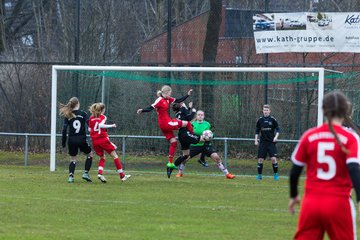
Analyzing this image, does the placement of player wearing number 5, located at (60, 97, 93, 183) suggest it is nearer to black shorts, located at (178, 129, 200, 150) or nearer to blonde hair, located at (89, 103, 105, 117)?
blonde hair, located at (89, 103, 105, 117)

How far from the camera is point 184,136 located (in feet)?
65.3

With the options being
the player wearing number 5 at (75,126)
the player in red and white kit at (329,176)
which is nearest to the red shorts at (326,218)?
the player in red and white kit at (329,176)

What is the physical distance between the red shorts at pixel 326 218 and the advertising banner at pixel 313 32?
16.9 metres

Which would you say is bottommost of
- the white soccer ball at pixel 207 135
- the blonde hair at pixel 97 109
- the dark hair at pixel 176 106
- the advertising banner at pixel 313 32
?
the white soccer ball at pixel 207 135

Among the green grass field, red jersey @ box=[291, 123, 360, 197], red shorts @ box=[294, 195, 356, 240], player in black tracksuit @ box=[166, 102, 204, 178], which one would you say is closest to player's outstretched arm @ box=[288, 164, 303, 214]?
red jersey @ box=[291, 123, 360, 197]

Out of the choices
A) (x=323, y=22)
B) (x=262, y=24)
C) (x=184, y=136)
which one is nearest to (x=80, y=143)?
(x=184, y=136)

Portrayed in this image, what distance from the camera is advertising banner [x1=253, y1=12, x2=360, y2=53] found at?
23.7m

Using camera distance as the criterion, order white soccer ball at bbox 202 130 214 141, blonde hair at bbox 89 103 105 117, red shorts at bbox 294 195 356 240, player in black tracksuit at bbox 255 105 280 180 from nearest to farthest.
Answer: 1. red shorts at bbox 294 195 356 240
2. blonde hair at bbox 89 103 105 117
3. white soccer ball at bbox 202 130 214 141
4. player in black tracksuit at bbox 255 105 280 180

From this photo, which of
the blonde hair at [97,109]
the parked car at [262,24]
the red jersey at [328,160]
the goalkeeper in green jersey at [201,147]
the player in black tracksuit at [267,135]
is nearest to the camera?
the red jersey at [328,160]

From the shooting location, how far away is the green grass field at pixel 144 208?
11.4 metres

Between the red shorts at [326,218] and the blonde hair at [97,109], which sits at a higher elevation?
the blonde hair at [97,109]

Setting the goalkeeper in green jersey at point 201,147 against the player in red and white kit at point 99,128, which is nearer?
the player in red and white kit at point 99,128

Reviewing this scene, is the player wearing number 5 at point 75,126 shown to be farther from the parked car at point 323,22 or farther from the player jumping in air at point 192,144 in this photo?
the parked car at point 323,22

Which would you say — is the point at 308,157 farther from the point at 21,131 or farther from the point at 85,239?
the point at 21,131
